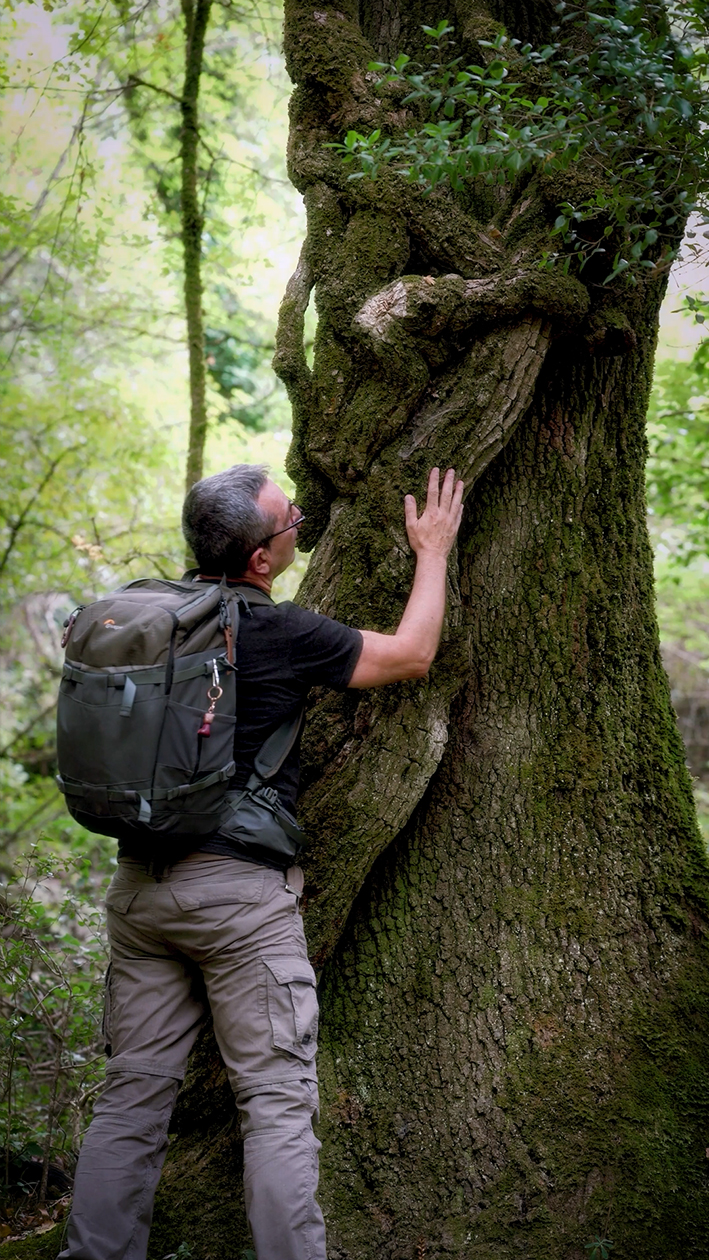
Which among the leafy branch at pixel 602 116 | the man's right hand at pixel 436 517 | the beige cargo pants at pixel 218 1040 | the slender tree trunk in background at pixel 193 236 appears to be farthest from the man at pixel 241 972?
the slender tree trunk in background at pixel 193 236

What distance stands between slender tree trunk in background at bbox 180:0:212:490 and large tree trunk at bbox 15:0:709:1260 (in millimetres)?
3167

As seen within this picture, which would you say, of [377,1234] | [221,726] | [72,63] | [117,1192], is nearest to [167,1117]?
[117,1192]

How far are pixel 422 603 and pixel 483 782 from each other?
30.5 inches

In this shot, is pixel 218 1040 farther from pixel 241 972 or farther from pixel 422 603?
pixel 422 603

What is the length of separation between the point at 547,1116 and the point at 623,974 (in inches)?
19.5

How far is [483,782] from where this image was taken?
10.2 feet

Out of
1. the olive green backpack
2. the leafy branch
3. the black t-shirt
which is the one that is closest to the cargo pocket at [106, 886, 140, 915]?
the olive green backpack

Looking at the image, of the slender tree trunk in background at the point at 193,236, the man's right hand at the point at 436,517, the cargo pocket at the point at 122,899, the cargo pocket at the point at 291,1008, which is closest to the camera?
the cargo pocket at the point at 291,1008

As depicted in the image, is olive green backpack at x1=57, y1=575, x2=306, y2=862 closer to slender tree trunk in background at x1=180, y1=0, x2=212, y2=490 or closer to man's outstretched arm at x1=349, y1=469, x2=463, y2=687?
man's outstretched arm at x1=349, y1=469, x2=463, y2=687

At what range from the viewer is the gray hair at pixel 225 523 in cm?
265

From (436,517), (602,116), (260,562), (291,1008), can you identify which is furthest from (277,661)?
(602,116)

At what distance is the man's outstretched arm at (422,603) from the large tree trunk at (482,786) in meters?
0.08

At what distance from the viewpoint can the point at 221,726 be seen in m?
2.37

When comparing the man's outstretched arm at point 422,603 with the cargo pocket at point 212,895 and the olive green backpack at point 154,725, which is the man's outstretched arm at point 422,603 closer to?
the olive green backpack at point 154,725
